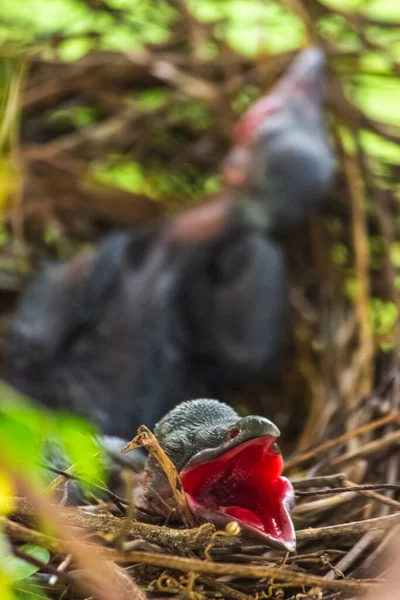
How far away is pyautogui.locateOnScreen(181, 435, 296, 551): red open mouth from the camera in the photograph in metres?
0.56

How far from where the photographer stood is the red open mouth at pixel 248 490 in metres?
0.56

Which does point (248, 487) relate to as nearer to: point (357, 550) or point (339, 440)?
point (357, 550)

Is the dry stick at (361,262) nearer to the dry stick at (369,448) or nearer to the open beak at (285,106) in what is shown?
the open beak at (285,106)

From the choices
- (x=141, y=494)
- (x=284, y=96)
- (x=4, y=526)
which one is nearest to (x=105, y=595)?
(x=4, y=526)

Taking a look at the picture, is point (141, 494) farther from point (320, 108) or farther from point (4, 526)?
point (320, 108)

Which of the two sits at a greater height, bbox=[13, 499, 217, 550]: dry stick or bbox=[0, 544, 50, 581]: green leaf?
bbox=[0, 544, 50, 581]: green leaf

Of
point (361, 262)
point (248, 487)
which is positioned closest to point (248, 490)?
point (248, 487)

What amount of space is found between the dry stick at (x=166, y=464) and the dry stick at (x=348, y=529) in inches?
3.8

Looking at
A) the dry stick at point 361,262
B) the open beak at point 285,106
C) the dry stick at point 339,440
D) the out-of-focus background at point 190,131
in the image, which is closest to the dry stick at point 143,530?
the dry stick at point 339,440

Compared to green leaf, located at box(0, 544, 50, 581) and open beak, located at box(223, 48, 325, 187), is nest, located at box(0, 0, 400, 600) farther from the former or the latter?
green leaf, located at box(0, 544, 50, 581)

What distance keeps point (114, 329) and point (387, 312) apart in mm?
495

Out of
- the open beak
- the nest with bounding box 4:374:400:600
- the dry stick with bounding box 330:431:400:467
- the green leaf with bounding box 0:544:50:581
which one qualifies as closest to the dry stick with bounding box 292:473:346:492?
the nest with bounding box 4:374:400:600

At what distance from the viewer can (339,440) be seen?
84 cm

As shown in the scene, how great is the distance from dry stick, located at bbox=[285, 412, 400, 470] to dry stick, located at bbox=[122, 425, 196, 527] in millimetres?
251
